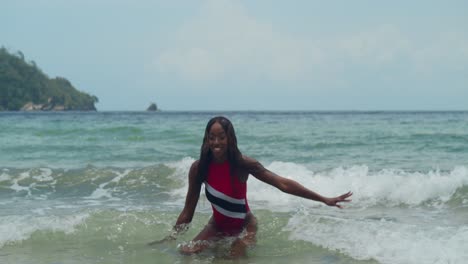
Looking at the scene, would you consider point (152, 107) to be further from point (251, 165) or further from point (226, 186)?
point (251, 165)

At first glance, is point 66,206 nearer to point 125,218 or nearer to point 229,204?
point 125,218

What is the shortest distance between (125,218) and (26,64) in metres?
104

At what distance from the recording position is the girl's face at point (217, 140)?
5.76 meters

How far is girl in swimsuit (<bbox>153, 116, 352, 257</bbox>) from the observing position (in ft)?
19.2

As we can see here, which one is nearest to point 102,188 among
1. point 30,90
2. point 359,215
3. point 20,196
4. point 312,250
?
point 20,196

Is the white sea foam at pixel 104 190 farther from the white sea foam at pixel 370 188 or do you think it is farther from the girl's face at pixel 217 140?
the girl's face at pixel 217 140

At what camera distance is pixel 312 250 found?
6410 millimetres

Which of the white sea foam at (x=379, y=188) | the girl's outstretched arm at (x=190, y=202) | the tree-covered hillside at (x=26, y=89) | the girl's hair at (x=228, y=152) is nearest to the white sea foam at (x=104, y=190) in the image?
the white sea foam at (x=379, y=188)

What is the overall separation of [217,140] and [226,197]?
2.47 ft

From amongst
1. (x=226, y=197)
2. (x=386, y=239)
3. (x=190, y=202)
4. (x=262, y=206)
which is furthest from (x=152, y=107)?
(x=386, y=239)

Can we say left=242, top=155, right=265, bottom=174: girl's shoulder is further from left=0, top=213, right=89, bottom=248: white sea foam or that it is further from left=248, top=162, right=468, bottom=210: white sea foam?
left=248, top=162, right=468, bottom=210: white sea foam

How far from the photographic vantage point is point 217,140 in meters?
5.80

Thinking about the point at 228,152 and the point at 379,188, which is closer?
the point at 228,152

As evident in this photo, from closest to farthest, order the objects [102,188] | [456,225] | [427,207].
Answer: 1. [456,225]
2. [427,207]
3. [102,188]
